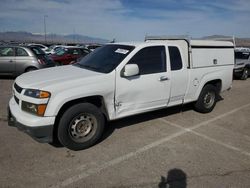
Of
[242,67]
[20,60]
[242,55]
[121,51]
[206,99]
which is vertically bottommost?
[206,99]

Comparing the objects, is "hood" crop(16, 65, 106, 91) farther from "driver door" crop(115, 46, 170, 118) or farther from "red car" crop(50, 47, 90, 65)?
"red car" crop(50, 47, 90, 65)

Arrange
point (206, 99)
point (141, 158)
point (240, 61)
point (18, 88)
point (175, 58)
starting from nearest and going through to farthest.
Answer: point (141, 158) → point (18, 88) → point (175, 58) → point (206, 99) → point (240, 61)

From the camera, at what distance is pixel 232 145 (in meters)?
4.64

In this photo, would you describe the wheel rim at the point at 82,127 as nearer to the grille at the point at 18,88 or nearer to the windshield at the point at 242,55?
the grille at the point at 18,88

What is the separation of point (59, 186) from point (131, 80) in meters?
2.23

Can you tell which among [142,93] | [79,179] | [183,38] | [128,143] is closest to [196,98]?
[183,38]

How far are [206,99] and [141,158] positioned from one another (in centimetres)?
321

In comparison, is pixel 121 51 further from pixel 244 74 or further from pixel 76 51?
pixel 76 51

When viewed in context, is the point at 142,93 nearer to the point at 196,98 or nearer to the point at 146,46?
the point at 146,46

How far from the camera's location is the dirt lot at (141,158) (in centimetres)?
340

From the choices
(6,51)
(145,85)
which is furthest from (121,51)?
(6,51)

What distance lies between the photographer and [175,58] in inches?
213

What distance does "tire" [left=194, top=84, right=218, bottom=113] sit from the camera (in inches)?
247

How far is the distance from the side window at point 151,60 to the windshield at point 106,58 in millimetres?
227
